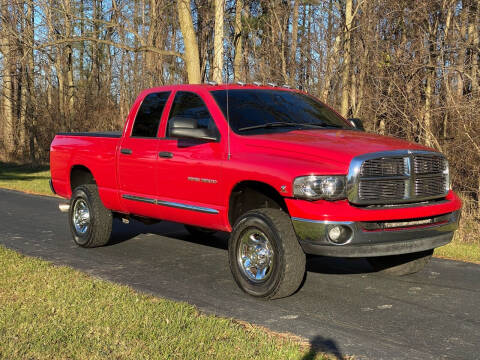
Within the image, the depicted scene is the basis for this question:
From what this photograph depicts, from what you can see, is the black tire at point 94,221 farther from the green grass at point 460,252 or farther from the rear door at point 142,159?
the green grass at point 460,252

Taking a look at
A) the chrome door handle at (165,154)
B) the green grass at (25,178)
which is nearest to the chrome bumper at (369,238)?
the chrome door handle at (165,154)

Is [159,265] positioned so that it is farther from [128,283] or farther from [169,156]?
[169,156]

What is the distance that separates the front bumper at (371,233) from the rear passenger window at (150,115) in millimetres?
2728

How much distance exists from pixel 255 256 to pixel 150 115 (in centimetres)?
265

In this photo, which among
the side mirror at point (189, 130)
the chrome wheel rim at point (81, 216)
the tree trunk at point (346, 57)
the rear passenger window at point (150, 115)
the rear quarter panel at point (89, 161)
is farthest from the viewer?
Result: the tree trunk at point (346, 57)

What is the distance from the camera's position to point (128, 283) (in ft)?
21.3

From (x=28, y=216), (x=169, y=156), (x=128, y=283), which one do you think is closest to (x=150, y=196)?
(x=169, y=156)

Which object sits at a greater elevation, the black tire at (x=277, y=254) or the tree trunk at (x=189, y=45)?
the tree trunk at (x=189, y=45)

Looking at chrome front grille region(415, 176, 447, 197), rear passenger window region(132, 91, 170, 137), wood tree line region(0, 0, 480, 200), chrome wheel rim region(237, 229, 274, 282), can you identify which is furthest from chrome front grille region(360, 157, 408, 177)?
wood tree line region(0, 0, 480, 200)

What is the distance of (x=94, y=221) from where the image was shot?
27.3 feet

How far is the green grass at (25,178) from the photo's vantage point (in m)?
17.6

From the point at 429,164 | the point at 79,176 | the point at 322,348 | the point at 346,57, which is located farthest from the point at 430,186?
the point at 346,57

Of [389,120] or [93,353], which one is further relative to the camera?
[389,120]

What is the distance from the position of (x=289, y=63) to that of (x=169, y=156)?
9.42 meters
